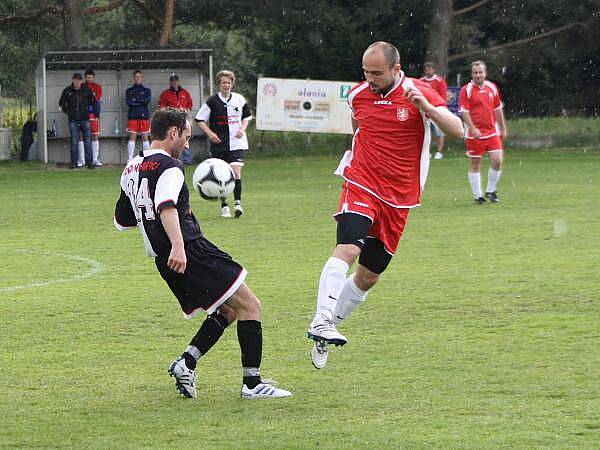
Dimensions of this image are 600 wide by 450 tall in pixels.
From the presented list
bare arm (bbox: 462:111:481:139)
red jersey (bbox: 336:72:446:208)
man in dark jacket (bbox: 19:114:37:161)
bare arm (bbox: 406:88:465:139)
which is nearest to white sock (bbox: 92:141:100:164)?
man in dark jacket (bbox: 19:114:37:161)

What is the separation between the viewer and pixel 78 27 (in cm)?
3198

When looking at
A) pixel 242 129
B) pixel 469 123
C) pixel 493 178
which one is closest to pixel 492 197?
pixel 493 178

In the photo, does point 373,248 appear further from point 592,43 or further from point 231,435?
point 592,43

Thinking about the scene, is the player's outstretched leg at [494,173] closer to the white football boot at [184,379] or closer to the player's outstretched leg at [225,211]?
the player's outstretched leg at [225,211]

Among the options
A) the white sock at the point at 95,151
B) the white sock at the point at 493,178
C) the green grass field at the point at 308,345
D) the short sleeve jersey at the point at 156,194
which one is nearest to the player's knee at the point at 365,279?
the green grass field at the point at 308,345

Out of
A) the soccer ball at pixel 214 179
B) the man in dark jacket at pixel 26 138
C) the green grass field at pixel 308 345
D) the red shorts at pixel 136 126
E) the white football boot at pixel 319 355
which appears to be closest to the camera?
the green grass field at pixel 308 345

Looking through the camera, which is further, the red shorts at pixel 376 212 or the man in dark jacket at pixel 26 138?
the man in dark jacket at pixel 26 138

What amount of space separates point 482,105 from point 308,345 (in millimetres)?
10871

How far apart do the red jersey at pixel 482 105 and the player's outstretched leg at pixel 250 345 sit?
1214 centimetres

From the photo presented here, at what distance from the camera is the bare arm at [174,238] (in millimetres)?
6113

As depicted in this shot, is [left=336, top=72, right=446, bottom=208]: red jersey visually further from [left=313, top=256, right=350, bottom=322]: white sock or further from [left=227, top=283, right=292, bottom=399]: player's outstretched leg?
[left=227, top=283, right=292, bottom=399]: player's outstretched leg

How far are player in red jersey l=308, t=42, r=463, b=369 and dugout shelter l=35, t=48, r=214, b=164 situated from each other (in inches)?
842

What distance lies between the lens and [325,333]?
6.67m

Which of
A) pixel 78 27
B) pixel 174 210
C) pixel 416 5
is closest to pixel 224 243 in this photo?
pixel 174 210
